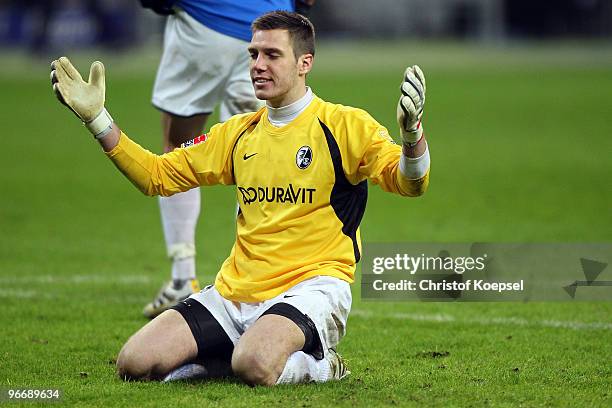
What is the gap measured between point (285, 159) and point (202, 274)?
2969mm

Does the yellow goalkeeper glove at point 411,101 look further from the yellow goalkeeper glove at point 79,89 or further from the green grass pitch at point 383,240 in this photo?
the yellow goalkeeper glove at point 79,89

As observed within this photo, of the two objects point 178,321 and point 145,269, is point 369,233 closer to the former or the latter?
point 145,269

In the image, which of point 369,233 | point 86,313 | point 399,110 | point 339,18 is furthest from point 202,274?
point 339,18

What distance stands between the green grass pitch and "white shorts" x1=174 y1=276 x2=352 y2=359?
215 millimetres

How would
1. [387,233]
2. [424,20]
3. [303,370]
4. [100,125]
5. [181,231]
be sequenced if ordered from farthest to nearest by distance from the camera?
[424,20]
[387,233]
[181,231]
[100,125]
[303,370]

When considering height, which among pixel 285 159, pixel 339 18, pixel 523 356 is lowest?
pixel 523 356

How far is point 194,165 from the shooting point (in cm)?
567

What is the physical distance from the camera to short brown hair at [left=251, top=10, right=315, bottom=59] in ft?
17.8

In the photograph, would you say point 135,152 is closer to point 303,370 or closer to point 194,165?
point 194,165

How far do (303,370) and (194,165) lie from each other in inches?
44.0

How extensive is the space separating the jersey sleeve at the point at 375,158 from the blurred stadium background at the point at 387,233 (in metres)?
0.87

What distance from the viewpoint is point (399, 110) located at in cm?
482

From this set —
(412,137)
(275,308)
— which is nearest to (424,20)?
(275,308)

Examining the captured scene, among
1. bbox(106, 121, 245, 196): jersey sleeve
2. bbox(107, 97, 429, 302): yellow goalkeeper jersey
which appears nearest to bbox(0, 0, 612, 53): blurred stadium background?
bbox(106, 121, 245, 196): jersey sleeve
